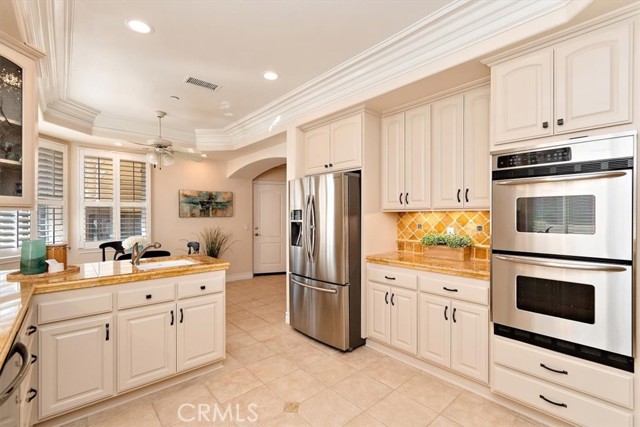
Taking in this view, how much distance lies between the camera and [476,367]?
7.70 feet

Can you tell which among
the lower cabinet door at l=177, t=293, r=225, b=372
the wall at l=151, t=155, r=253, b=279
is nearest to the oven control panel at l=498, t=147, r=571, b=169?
the lower cabinet door at l=177, t=293, r=225, b=372

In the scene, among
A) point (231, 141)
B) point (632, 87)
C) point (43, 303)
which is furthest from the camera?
point (231, 141)

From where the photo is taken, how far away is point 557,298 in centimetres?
195

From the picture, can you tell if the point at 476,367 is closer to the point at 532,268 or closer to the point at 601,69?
the point at 532,268

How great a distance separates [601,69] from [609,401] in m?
1.93

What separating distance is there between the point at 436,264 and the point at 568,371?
108 cm

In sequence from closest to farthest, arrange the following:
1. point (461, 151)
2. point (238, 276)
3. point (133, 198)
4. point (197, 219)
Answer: point (461, 151) → point (133, 198) → point (197, 219) → point (238, 276)

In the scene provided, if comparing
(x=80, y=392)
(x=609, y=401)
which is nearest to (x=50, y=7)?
(x=80, y=392)

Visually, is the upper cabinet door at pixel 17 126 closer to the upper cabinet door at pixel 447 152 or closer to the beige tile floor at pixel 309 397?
the beige tile floor at pixel 309 397

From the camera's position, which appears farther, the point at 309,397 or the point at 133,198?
the point at 133,198

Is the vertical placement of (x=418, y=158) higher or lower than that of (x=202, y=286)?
higher

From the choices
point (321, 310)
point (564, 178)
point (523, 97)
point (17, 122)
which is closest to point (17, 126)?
point (17, 122)

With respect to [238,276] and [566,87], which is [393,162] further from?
[238,276]

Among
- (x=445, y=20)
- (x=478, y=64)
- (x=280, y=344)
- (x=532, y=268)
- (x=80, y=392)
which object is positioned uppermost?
(x=445, y=20)
